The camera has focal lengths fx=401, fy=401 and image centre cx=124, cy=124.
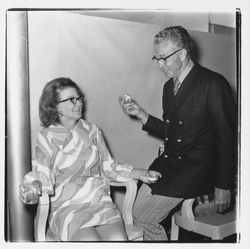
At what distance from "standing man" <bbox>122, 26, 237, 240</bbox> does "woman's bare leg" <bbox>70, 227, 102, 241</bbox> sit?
0.16 m

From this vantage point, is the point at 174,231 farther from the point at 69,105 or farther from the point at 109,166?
the point at 69,105

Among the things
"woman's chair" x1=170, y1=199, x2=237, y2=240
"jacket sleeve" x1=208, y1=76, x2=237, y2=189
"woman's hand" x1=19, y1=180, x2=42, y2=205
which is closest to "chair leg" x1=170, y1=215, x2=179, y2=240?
"woman's chair" x1=170, y1=199, x2=237, y2=240

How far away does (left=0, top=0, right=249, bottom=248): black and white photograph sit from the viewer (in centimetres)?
129

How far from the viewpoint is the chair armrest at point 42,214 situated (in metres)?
1.26

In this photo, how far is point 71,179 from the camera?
4.27ft

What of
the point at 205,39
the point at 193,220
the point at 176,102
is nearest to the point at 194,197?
the point at 193,220

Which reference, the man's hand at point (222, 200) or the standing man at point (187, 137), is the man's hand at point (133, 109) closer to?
the standing man at point (187, 137)

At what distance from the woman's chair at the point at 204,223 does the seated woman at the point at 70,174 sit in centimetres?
17

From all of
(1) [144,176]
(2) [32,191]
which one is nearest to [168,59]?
(1) [144,176]

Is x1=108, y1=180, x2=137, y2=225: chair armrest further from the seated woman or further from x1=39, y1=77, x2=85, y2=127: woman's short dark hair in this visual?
x1=39, y1=77, x2=85, y2=127: woman's short dark hair

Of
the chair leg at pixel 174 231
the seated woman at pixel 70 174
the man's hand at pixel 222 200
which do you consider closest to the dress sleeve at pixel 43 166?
the seated woman at pixel 70 174

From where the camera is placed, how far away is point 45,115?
51.1 inches
